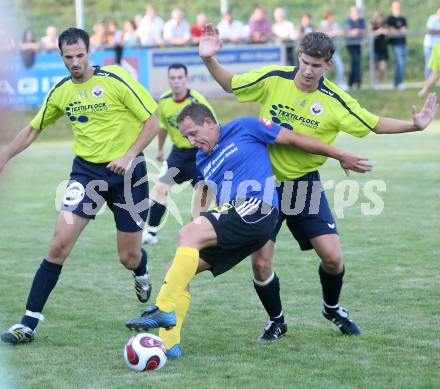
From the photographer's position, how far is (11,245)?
9.70 meters

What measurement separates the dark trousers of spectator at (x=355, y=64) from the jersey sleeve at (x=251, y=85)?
19.0 m

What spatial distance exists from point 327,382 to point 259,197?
1180 millimetres

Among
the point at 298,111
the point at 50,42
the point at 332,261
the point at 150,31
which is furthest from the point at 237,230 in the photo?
the point at 150,31

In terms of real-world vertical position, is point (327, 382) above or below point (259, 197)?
below

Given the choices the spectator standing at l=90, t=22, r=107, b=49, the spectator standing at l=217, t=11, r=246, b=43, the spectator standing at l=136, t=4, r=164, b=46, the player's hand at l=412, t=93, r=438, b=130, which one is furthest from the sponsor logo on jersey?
the spectator standing at l=217, t=11, r=246, b=43

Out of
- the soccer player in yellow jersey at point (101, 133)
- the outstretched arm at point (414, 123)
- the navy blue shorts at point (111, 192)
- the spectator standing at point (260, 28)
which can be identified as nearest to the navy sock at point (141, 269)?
the soccer player in yellow jersey at point (101, 133)

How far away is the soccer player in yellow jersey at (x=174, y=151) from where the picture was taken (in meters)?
10.2

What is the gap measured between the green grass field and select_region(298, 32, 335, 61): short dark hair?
1.72 m

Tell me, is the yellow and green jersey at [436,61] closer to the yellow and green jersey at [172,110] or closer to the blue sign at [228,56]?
the yellow and green jersey at [172,110]

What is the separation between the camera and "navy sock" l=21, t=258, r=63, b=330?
226 inches

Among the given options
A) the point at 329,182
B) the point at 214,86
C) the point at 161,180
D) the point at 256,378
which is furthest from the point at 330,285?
the point at 214,86

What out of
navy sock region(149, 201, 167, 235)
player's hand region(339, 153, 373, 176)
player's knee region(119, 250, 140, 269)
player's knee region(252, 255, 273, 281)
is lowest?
navy sock region(149, 201, 167, 235)

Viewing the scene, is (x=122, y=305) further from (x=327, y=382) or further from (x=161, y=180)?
(x=161, y=180)

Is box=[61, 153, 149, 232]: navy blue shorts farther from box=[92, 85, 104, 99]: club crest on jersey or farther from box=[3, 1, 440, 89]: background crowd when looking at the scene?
box=[3, 1, 440, 89]: background crowd
